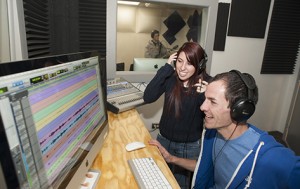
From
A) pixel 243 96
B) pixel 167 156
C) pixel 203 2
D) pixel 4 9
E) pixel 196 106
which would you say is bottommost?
pixel 167 156

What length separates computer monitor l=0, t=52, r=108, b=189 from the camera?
1.31 feet

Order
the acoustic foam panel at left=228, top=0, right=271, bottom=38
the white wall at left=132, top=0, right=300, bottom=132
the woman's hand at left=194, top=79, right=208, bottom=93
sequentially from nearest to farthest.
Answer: the woman's hand at left=194, top=79, right=208, bottom=93 < the acoustic foam panel at left=228, top=0, right=271, bottom=38 < the white wall at left=132, top=0, right=300, bottom=132

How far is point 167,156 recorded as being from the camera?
4.09 feet

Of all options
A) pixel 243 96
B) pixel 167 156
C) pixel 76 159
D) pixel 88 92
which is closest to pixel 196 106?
pixel 167 156

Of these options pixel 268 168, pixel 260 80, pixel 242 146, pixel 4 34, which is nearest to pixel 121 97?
pixel 4 34

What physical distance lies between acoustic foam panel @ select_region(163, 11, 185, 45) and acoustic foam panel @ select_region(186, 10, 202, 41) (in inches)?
17.5

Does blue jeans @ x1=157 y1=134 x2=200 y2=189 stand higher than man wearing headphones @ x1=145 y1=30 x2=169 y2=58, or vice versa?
man wearing headphones @ x1=145 y1=30 x2=169 y2=58

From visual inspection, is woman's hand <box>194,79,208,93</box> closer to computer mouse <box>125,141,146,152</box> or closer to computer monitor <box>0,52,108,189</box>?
computer mouse <box>125,141,146,152</box>

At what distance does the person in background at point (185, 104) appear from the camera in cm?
151

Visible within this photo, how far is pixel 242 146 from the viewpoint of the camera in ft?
3.06

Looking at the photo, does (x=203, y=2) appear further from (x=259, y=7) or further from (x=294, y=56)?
(x=294, y=56)

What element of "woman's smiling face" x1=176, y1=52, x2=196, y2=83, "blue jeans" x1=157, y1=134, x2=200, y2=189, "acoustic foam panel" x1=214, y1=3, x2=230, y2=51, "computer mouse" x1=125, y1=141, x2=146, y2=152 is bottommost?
"blue jeans" x1=157, y1=134, x2=200, y2=189

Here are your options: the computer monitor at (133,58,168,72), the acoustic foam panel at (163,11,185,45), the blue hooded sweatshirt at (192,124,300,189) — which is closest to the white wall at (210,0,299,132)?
the computer monitor at (133,58,168,72)

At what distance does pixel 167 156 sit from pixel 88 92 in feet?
2.21
